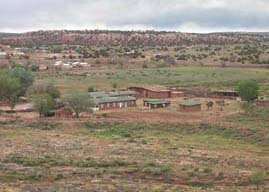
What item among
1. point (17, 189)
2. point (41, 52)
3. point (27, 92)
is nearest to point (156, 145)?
point (17, 189)

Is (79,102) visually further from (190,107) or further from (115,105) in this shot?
(190,107)

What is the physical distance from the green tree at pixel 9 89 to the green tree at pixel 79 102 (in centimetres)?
713

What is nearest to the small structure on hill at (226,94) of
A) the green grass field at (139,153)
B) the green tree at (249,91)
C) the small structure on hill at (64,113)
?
the green grass field at (139,153)

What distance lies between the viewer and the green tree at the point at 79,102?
213ft

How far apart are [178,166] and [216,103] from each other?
37634 mm

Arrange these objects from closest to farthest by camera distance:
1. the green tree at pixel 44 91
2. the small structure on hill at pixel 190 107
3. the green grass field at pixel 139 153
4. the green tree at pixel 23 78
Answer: the green grass field at pixel 139 153 < the small structure on hill at pixel 190 107 < the green tree at pixel 44 91 < the green tree at pixel 23 78

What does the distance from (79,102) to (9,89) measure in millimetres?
9406

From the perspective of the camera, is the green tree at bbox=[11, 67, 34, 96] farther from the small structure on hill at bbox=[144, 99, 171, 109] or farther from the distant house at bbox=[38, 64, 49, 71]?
the distant house at bbox=[38, 64, 49, 71]

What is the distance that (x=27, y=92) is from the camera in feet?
266

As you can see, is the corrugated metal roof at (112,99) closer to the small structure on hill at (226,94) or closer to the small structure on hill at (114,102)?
the small structure on hill at (114,102)

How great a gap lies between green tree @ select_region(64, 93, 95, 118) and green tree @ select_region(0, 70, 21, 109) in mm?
7134

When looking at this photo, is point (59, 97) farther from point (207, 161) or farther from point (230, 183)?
point (230, 183)

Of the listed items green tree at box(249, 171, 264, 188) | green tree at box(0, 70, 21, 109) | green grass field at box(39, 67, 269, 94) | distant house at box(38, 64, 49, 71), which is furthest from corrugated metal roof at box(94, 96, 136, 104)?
distant house at box(38, 64, 49, 71)

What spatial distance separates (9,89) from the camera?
69.0 meters
